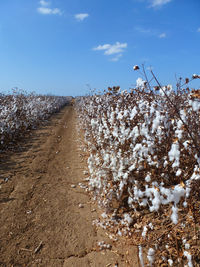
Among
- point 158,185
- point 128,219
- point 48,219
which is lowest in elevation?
point 48,219

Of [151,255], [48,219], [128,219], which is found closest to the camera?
[151,255]

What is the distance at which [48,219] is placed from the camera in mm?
3541

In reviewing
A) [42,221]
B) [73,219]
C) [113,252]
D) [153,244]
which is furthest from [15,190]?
[153,244]

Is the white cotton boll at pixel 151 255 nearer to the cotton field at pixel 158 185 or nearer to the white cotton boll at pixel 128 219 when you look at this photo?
the cotton field at pixel 158 185

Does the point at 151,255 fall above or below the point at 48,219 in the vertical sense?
above

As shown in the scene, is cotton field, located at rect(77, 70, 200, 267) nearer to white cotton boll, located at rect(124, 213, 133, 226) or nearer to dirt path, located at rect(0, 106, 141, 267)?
white cotton boll, located at rect(124, 213, 133, 226)

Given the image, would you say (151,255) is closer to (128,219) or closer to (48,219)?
(128,219)

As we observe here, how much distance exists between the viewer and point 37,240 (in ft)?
10.1

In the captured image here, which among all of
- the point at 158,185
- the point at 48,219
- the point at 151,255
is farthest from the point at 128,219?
the point at 48,219

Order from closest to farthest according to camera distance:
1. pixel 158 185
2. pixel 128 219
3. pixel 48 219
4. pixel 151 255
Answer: pixel 151 255, pixel 158 185, pixel 128 219, pixel 48 219

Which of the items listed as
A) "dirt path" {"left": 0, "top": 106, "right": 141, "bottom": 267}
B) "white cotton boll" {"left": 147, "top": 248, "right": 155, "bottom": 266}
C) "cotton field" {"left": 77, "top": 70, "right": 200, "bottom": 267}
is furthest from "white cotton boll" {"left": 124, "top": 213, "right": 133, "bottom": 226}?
"white cotton boll" {"left": 147, "top": 248, "right": 155, "bottom": 266}

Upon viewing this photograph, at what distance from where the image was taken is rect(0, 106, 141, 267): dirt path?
9.15 feet

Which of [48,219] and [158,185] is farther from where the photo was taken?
[48,219]

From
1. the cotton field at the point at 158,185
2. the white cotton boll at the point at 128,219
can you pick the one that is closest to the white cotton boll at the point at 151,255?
the cotton field at the point at 158,185
